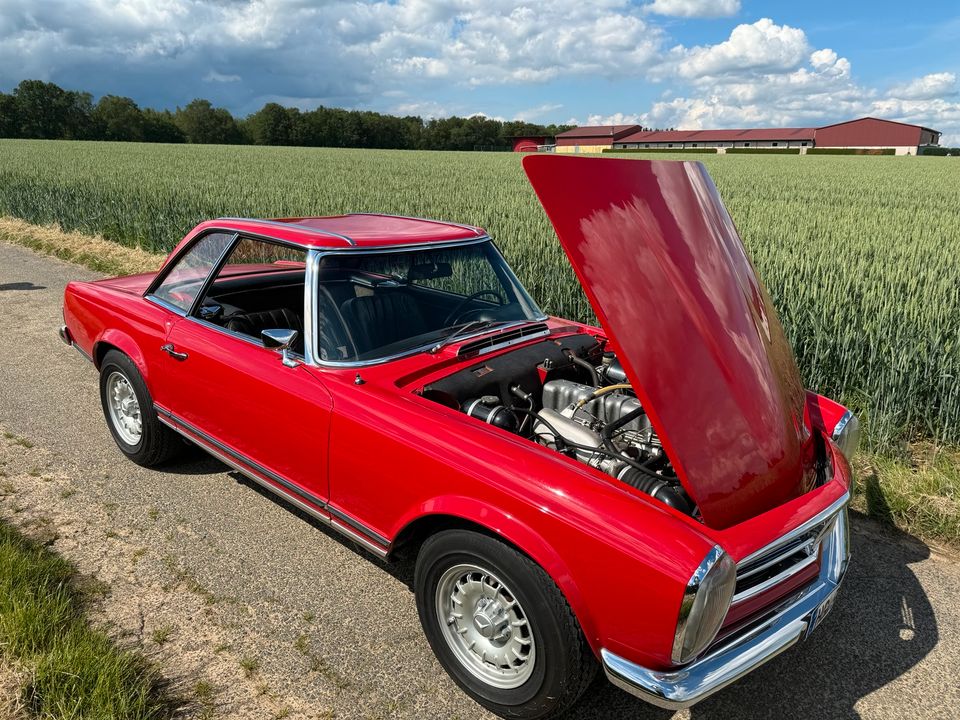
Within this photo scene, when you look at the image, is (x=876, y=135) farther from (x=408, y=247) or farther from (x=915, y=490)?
(x=408, y=247)

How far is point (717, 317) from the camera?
2.31 m

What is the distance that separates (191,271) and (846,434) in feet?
11.6

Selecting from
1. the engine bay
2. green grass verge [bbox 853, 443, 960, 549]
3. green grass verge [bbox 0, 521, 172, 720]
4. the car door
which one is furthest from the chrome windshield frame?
green grass verge [bbox 853, 443, 960, 549]

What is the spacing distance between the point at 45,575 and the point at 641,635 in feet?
8.55

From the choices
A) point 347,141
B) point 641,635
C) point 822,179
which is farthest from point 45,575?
point 347,141

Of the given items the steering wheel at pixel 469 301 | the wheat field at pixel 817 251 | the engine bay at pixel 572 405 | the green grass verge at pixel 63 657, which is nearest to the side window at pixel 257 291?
the steering wheel at pixel 469 301

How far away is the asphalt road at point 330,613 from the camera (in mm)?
2479

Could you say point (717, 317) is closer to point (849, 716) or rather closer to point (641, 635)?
point (641, 635)

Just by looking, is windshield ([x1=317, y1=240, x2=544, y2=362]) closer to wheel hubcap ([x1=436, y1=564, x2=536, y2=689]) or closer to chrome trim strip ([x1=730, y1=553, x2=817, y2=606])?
wheel hubcap ([x1=436, y1=564, x2=536, y2=689])

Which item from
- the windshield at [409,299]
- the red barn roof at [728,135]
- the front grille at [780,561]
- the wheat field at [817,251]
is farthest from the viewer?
the red barn roof at [728,135]

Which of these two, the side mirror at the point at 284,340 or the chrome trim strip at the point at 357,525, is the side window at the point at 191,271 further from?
the chrome trim strip at the point at 357,525

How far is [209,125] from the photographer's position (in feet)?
294

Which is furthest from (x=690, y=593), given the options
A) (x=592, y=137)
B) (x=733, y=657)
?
(x=592, y=137)

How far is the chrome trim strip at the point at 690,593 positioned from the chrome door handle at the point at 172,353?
2772 millimetres
